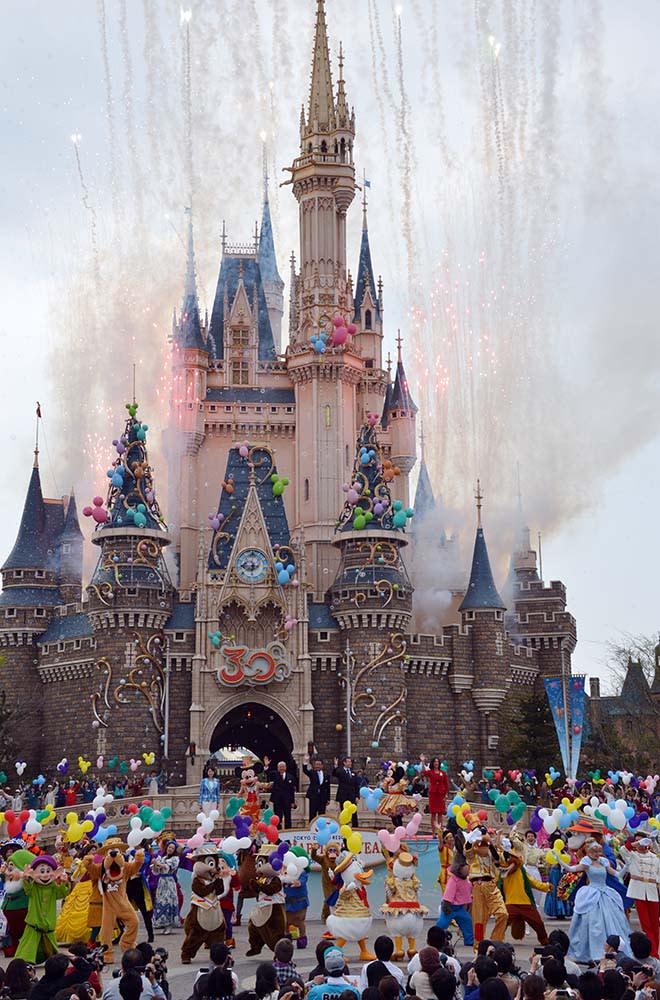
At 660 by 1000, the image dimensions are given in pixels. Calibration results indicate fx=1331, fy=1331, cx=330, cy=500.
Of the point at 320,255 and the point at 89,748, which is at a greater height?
the point at 320,255

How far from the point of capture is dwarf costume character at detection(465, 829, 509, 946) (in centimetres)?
1839

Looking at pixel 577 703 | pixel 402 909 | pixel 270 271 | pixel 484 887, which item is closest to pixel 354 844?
pixel 402 909

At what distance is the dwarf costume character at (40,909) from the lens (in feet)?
54.5

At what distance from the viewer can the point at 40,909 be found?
16750 mm

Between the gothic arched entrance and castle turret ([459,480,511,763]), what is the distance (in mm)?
7750

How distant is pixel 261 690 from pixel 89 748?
6740 millimetres

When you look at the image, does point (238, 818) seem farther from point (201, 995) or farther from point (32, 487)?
point (32, 487)

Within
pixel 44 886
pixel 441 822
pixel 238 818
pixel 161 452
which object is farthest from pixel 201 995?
pixel 161 452

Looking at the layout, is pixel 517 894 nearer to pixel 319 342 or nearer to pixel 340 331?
pixel 340 331

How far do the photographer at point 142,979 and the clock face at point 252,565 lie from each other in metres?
37.7

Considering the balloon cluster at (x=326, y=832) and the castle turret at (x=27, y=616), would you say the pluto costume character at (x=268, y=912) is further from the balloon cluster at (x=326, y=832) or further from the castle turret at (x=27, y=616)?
the castle turret at (x=27, y=616)

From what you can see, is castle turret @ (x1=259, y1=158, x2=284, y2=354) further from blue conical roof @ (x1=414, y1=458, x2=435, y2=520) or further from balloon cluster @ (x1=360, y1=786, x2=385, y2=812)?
balloon cluster @ (x1=360, y1=786, x2=385, y2=812)

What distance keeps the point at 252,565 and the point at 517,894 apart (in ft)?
106

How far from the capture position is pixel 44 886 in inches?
667
